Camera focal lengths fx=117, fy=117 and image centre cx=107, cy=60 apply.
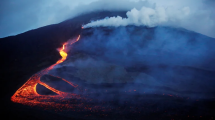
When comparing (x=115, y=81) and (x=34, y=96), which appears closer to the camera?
(x=34, y=96)

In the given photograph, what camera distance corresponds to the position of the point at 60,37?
25.3 m

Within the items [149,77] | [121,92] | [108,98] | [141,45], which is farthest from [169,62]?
[108,98]

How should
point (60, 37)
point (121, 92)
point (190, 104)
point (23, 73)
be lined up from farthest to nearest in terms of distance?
point (60, 37)
point (23, 73)
point (121, 92)
point (190, 104)

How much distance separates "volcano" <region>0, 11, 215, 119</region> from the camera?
23.3ft

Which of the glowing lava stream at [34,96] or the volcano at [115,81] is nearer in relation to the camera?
the volcano at [115,81]

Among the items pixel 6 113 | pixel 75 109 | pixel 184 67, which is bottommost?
→ pixel 6 113

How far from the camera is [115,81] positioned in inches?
408

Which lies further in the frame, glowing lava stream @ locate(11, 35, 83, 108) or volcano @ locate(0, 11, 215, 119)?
glowing lava stream @ locate(11, 35, 83, 108)

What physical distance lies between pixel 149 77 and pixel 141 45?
9127 millimetres

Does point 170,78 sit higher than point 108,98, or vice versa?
point 170,78

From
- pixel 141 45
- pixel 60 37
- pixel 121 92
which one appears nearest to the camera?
pixel 121 92

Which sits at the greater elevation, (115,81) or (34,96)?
(115,81)

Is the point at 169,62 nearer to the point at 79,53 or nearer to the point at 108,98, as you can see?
the point at 108,98

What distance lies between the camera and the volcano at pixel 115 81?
710 centimetres
